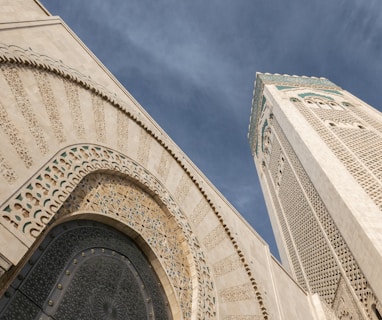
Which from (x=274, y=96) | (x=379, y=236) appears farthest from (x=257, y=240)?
(x=274, y=96)

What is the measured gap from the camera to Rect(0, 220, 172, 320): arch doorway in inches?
63.9

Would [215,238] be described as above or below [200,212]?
below

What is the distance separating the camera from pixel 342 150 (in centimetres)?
588

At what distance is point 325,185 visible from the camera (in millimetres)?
5250

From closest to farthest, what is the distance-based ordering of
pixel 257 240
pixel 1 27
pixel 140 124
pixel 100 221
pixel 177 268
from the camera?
pixel 1 27 < pixel 100 221 < pixel 177 268 < pixel 140 124 < pixel 257 240

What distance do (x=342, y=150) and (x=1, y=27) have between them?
5.42m

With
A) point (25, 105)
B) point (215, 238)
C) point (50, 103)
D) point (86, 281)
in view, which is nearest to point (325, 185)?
point (215, 238)

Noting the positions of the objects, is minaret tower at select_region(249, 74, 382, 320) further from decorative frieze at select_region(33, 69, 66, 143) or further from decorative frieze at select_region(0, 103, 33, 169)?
decorative frieze at select_region(0, 103, 33, 169)

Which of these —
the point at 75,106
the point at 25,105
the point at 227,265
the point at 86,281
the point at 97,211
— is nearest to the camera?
the point at 25,105

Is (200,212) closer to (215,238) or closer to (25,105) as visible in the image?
(215,238)

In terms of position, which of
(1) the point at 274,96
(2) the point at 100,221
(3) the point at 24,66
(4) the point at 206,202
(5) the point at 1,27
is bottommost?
(2) the point at 100,221

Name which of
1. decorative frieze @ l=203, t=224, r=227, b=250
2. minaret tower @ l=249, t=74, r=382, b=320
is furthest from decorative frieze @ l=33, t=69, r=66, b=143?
minaret tower @ l=249, t=74, r=382, b=320

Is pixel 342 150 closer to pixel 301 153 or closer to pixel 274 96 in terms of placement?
Result: pixel 301 153

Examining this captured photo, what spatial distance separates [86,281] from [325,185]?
4.25m
